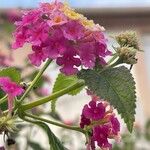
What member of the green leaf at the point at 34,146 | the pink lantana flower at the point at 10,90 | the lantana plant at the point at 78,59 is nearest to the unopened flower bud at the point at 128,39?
the lantana plant at the point at 78,59

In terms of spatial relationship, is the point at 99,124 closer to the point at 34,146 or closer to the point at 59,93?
the point at 59,93

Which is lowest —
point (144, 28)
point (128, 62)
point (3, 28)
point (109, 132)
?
point (144, 28)

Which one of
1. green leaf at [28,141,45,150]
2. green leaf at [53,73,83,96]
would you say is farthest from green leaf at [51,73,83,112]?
green leaf at [28,141,45,150]

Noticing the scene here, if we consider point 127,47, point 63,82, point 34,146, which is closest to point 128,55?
point 127,47

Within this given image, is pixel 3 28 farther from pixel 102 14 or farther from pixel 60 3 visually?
pixel 102 14

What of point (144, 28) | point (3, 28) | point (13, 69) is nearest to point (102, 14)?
point (144, 28)

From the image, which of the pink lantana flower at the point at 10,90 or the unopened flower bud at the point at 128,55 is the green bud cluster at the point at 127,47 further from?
the pink lantana flower at the point at 10,90

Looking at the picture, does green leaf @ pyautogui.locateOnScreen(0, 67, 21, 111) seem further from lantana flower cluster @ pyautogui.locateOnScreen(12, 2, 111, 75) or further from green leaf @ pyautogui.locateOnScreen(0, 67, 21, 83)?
lantana flower cluster @ pyautogui.locateOnScreen(12, 2, 111, 75)
